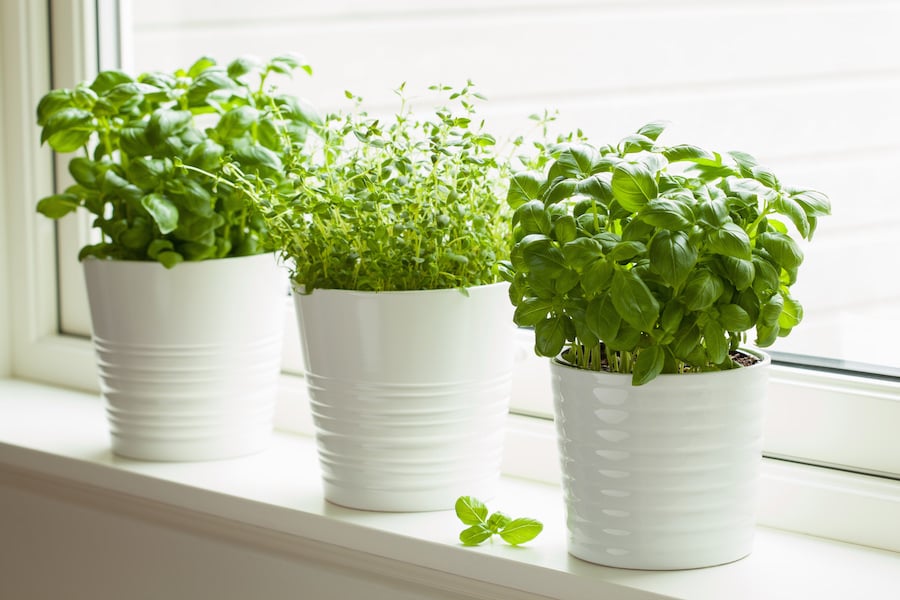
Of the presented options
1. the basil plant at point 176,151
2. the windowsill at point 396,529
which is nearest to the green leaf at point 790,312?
the windowsill at point 396,529

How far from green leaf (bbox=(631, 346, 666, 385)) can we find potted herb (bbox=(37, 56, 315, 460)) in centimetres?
48

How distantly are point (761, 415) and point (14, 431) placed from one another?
94 centimetres

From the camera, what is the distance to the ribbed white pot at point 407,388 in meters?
0.94

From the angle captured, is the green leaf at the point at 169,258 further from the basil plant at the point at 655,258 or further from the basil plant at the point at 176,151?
the basil plant at the point at 655,258

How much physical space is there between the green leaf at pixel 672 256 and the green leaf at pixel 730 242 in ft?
0.05

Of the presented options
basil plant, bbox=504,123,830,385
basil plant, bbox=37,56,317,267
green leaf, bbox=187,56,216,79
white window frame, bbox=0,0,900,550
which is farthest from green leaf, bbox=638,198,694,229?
green leaf, bbox=187,56,216,79

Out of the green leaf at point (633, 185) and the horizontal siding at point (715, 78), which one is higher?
the horizontal siding at point (715, 78)

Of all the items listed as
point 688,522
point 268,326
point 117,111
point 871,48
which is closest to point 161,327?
point 268,326

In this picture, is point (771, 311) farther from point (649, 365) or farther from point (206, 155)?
point (206, 155)

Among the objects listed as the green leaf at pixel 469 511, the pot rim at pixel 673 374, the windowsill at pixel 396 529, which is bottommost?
the windowsill at pixel 396 529

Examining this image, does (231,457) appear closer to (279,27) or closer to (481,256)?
(481,256)

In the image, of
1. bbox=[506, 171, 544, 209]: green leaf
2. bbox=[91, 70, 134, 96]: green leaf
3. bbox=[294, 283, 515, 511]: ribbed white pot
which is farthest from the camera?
bbox=[91, 70, 134, 96]: green leaf

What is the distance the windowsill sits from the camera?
828mm

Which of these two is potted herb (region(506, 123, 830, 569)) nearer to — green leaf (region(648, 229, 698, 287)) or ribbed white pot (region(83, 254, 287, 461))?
green leaf (region(648, 229, 698, 287))
